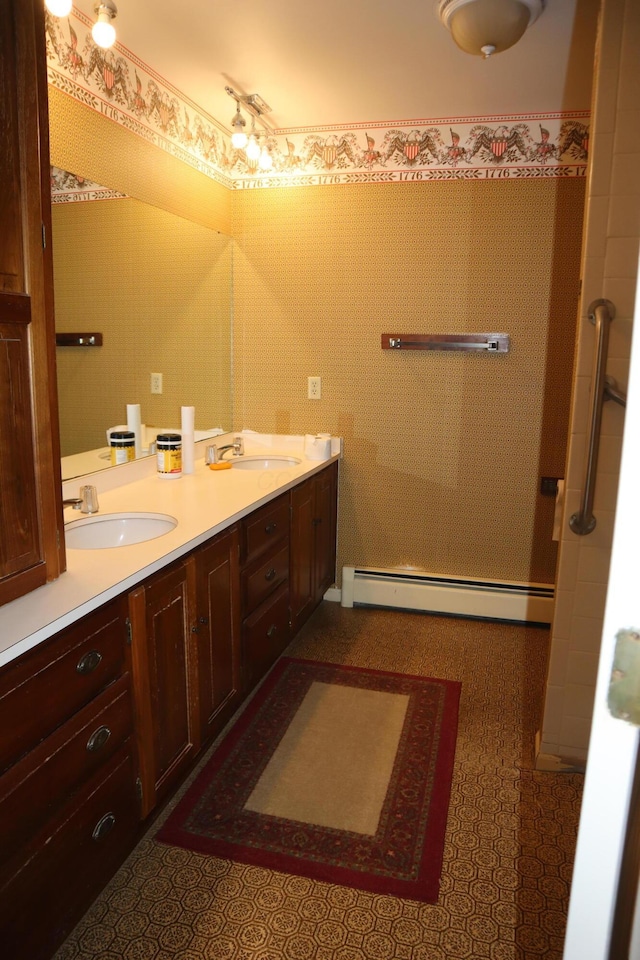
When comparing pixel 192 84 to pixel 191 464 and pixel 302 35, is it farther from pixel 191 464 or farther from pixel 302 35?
pixel 191 464

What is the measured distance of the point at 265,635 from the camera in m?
2.53

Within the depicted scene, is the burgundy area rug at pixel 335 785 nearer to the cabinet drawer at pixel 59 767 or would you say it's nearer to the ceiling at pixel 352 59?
the cabinet drawer at pixel 59 767

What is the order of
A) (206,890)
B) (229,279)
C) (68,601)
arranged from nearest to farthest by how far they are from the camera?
1. (68,601)
2. (206,890)
3. (229,279)

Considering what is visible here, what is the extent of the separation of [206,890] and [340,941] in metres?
0.37

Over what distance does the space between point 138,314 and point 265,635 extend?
138 centimetres

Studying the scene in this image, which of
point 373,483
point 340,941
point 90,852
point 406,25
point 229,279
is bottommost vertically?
point 340,941

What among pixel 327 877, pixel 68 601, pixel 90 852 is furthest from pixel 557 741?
pixel 68 601

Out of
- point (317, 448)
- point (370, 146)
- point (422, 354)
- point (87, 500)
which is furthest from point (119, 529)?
point (370, 146)

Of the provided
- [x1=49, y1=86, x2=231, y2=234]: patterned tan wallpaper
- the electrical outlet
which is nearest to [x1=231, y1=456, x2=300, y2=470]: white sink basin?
the electrical outlet

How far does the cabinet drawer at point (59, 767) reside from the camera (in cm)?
118

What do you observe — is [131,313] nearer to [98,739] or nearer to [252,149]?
[252,149]

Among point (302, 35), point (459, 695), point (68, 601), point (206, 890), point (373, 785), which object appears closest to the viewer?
point (68, 601)

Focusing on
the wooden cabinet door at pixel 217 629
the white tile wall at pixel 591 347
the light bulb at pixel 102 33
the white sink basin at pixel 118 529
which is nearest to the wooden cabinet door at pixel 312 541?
the wooden cabinet door at pixel 217 629

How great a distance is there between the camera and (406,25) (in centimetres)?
216
